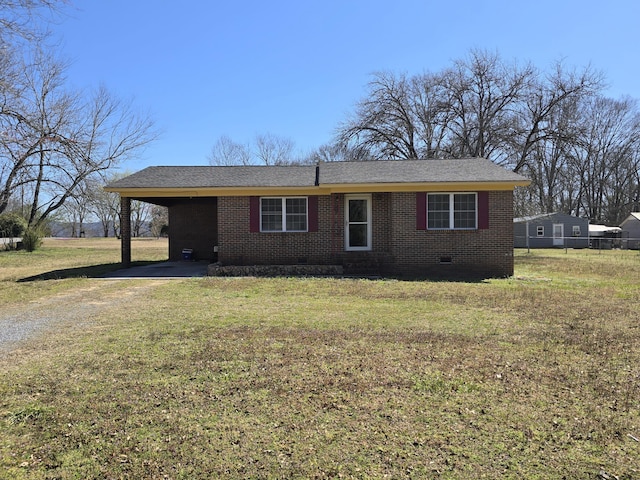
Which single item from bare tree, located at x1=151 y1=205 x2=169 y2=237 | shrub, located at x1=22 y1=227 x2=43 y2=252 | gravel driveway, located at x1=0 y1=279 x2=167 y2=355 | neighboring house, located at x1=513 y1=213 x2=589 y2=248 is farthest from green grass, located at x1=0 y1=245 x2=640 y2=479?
bare tree, located at x1=151 y1=205 x2=169 y2=237

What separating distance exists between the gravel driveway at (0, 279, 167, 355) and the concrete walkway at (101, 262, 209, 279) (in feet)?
6.84

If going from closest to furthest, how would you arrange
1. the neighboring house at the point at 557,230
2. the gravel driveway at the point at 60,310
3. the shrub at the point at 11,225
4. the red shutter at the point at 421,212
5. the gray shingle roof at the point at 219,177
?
the gravel driveway at the point at 60,310
the red shutter at the point at 421,212
the gray shingle roof at the point at 219,177
the shrub at the point at 11,225
the neighboring house at the point at 557,230

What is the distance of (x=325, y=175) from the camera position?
14359mm

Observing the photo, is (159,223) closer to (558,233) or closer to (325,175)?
(558,233)

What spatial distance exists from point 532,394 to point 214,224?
14967 millimetres

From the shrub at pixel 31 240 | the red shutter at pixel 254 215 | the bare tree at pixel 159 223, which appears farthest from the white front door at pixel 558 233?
the bare tree at pixel 159 223

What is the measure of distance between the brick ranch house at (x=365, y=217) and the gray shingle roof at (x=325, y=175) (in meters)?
0.03

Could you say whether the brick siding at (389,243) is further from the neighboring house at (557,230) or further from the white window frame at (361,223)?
the neighboring house at (557,230)

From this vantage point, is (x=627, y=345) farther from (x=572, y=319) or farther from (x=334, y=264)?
(x=334, y=264)

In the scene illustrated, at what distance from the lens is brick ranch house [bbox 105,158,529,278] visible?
43.9ft

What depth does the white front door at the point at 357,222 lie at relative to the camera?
14086mm

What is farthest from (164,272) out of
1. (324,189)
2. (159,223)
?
(159,223)

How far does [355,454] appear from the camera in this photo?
290 centimetres

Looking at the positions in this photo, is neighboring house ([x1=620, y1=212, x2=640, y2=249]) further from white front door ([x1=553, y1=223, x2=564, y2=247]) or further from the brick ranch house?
the brick ranch house
